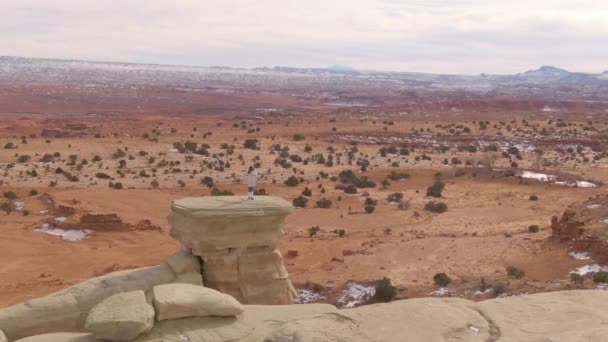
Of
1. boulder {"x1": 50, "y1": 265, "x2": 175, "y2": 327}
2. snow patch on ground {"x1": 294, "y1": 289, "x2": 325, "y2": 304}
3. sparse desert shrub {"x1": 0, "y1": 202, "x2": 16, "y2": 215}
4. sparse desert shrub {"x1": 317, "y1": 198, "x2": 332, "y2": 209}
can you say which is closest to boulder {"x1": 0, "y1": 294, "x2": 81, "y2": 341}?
boulder {"x1": 50, "y1": 265, "x2": 175, "y2": 327}

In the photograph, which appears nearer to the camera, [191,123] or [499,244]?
[499,244]

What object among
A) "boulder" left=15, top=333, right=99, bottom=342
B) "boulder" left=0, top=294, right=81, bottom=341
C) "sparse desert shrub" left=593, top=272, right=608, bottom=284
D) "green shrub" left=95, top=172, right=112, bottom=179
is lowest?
"green shrub" left=95, top=172, right=112, bottom=179

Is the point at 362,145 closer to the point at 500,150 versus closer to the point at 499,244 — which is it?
the point at 500,150

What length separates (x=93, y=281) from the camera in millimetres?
10477

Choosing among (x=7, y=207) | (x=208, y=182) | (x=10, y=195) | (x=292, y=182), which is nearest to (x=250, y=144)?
(x=292, y=182)

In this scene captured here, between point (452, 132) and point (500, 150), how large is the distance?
43.2ft

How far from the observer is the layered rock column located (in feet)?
37.1

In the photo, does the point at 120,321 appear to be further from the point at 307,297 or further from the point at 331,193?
the point at 331,193

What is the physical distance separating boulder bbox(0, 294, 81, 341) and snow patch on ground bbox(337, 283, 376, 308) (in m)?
7.69

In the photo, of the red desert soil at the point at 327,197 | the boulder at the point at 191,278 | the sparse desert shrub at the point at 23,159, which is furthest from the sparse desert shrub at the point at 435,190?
the sparse desert shrub at the point at 23,159

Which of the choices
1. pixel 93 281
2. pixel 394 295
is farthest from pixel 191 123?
pixel 93 281

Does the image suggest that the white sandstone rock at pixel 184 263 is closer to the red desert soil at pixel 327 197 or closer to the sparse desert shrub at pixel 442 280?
the red desert soil at pixel 327 197

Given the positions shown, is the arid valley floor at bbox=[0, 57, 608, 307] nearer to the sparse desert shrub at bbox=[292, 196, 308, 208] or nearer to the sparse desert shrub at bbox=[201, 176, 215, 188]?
the sparse desert shrub at bbox=[292, 196, 308, 208]

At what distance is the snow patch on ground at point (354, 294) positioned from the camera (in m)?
16.3
